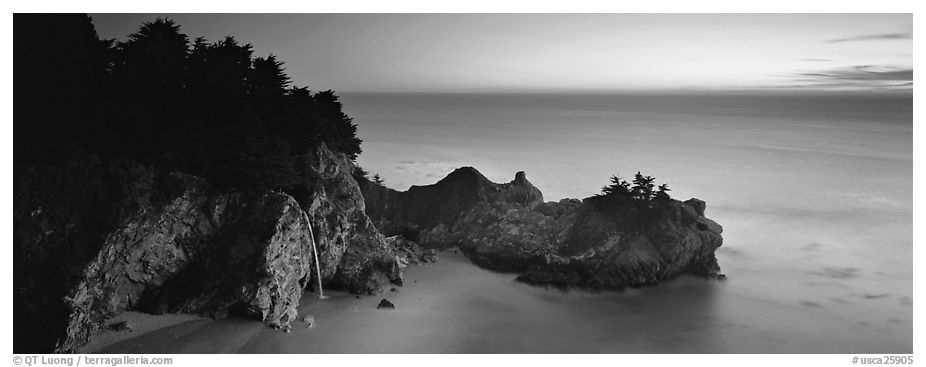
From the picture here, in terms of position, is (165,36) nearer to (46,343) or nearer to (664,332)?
(46,343)

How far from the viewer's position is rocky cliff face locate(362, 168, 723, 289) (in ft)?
53.9

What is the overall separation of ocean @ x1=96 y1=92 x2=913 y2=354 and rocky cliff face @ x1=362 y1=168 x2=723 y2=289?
0.57 m

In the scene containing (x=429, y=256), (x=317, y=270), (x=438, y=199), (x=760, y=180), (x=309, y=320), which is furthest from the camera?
(x=760, y=180)

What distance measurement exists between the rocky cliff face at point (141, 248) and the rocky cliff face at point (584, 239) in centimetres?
556

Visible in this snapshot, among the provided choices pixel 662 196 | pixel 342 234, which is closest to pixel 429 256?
pixel 342 234

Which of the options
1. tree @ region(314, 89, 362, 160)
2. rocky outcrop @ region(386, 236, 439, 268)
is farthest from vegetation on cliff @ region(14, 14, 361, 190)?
rocky outcrop @ region(386, 236, 439, 268)

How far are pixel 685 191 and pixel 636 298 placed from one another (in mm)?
9640

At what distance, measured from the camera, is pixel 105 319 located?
11.4 m

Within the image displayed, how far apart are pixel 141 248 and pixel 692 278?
523 inches

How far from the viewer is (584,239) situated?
17.5m

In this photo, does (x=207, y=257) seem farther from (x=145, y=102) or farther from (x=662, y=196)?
(x=662, y=196)

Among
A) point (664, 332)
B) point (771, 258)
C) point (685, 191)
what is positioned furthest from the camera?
point (685, 191)

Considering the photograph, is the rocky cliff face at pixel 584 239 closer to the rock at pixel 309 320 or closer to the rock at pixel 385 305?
the rock at pixel 385 305
